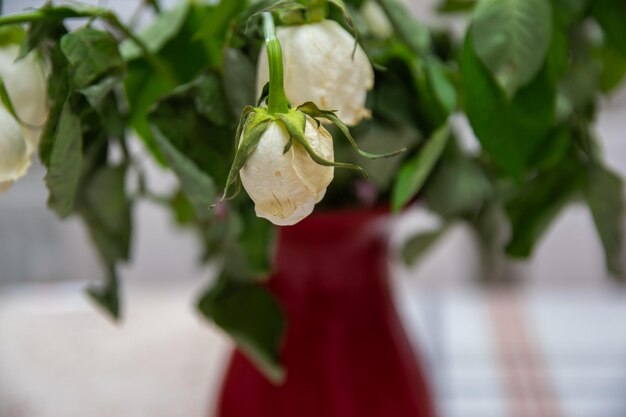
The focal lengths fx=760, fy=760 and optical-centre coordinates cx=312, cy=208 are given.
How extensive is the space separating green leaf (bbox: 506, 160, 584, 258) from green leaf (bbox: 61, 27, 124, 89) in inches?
7.3

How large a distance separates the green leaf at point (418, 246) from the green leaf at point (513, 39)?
16 cm

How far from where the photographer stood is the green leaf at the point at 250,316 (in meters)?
0.35

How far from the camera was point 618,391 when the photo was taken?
687mm

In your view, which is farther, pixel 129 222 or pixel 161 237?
pixel 161 237

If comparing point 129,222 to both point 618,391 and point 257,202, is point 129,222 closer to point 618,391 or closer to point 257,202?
point 257,202

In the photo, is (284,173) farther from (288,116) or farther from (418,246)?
(418,246)

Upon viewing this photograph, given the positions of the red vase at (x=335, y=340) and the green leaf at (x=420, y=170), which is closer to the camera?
the green leaf at (x=420, y=170)

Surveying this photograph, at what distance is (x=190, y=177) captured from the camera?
253mm

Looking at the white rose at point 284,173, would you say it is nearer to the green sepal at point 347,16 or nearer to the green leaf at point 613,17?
the green sepal at point 347,16

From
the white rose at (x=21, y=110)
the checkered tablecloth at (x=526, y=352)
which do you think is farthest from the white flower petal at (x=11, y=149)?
the checkered tablecloth at (x=526, y=352)

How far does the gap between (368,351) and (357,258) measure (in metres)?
0.05

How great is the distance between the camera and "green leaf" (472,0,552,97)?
253 mm

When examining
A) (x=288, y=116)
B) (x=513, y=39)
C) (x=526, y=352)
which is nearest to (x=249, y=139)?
(x=288, y=116)

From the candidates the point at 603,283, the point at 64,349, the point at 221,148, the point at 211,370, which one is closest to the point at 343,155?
the point at 221,148
